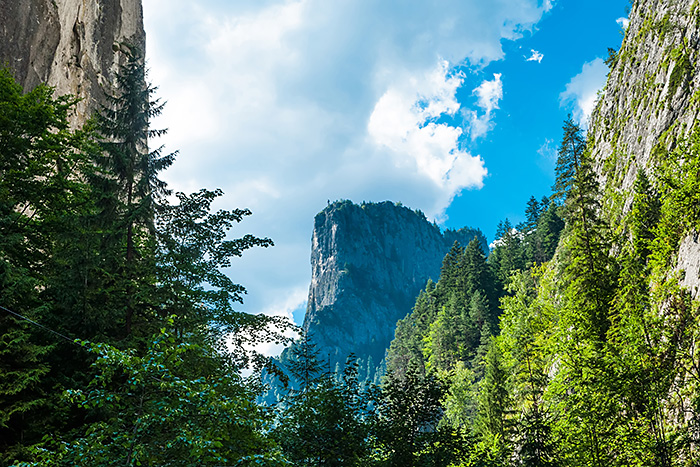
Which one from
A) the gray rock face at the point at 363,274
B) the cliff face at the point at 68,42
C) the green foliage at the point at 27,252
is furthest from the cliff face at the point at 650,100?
the gray rock face at the point at 363,274

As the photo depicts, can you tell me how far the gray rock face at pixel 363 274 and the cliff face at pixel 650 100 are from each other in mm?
127390

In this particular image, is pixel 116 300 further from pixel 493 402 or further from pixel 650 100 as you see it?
pixel 650 100

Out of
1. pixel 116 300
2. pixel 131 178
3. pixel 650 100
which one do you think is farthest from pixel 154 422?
pixel 650 100

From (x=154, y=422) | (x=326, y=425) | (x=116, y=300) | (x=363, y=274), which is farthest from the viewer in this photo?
(x=363, y=274)

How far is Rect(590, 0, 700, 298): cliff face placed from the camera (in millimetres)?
21488

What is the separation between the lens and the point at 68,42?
24.3m

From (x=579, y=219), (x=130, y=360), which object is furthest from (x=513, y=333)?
(x=130, y=360)

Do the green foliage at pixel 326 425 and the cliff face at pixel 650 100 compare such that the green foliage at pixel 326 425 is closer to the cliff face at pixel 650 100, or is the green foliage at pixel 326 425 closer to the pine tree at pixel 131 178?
the pine tree at pixel 131 178

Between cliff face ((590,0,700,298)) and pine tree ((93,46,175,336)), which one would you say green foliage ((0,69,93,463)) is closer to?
pine tree ((93,46,175,336))

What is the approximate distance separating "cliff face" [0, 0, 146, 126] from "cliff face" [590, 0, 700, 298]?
2702 cm

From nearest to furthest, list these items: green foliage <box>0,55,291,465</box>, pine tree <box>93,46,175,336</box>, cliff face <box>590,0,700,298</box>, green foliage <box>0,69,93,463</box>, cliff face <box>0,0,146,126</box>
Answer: green foliage <box>0,55,291,465</box> < green foliage <box>0,69,93,463</box> < pine tree <box>93,46,175,336</box> < cliff face <box>0,0,146,126</box> < cliff face <box>590,0,700,298</box>

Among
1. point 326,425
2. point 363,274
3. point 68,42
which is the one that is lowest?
point 326,425

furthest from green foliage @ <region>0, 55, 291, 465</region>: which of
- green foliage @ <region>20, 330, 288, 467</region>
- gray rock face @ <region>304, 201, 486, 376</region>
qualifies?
gray rock face @ <region>304, 201, 486, 376</region>

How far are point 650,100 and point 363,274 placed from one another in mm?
140398
